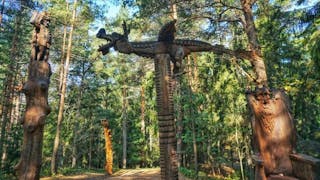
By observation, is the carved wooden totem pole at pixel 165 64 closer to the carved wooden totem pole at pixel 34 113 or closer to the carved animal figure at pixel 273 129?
the carved animal figure at pixel 273 129

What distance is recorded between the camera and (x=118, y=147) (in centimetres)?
2903

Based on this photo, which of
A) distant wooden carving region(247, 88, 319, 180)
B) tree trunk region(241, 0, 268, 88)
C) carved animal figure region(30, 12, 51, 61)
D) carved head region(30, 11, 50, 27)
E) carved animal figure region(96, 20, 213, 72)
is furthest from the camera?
tree trunk region(241, 0, 268, 88)

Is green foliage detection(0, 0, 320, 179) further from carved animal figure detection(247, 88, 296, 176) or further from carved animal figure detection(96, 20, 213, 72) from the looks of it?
carved animal figure detection(247, 88, 296, 176)

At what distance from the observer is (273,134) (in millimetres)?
4469

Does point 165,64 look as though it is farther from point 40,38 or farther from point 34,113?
point 34,113

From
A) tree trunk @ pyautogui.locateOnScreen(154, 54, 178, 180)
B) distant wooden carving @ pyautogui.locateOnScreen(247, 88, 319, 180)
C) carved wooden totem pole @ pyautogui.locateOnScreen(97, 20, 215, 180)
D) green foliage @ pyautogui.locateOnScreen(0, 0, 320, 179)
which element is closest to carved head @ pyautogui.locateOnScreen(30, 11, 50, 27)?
carved wooden totem pole @ pyautogui.locateOnScreen(97, 20, 215, 180)

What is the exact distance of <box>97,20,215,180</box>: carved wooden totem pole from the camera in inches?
238

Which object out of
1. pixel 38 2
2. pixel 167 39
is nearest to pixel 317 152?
pixel 167 39

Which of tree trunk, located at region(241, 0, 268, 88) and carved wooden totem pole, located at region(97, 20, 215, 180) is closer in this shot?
carved wooden totem pole, located at region(97, 20, 215, 180)

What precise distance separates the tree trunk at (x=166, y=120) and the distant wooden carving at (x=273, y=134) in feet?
6.43

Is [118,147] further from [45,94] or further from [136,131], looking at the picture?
[45,94]

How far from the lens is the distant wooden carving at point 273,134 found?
4.36 meters

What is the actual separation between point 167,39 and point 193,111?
9644mm

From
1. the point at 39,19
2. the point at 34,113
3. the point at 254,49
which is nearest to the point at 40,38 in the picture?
the point at 39,19
